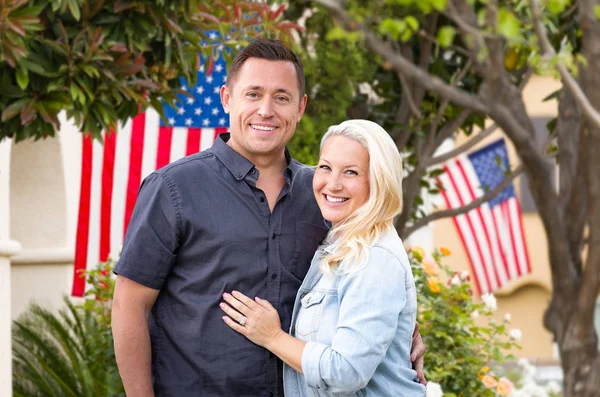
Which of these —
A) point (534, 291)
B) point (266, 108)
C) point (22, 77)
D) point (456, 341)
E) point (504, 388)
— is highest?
point (22, 77)

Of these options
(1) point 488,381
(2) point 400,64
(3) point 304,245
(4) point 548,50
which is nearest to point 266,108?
(3) point 304,245

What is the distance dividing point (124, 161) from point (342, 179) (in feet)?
14.7

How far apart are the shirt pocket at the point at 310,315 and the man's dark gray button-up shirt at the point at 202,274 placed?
0.10m

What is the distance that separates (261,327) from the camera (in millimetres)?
3252

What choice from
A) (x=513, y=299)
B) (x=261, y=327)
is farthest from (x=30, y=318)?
(x=513, y=299)

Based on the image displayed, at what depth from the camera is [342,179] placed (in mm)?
3262

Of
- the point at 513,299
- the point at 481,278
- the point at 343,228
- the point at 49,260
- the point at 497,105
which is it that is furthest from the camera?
the point at 513,299

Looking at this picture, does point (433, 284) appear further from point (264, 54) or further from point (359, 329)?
point (359, 329)

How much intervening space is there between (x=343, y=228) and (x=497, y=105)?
6.49 ft

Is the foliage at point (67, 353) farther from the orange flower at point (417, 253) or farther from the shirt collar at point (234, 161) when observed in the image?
the shirt collar at point (234, 161)

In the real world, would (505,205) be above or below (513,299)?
above

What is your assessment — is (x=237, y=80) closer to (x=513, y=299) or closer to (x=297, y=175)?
(x=297, y=175)

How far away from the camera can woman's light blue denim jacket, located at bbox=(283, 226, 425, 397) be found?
305 centimetres

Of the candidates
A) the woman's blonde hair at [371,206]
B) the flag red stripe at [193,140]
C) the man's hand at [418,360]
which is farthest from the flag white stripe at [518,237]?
the woman's blonde hair at [371,206]
